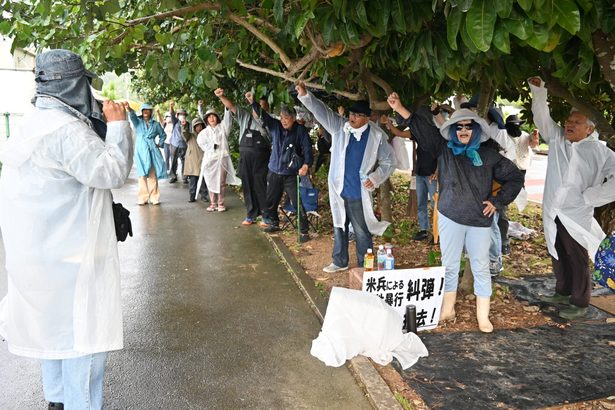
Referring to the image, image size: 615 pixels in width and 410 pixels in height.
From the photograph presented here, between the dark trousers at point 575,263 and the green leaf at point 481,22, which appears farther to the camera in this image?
the dark trousers at point 575,263

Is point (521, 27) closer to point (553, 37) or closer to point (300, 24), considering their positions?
point (553, 37)

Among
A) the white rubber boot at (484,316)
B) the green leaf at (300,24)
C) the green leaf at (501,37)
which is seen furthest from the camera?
the white rubber boot at (484,316)

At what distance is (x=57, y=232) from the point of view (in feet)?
8.25

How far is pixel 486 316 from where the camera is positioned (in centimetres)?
416

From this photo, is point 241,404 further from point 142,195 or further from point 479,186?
point 142,195

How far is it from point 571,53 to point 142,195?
8705mm

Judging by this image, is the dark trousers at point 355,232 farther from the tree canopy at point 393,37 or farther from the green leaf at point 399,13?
the green leaf at point 399,13

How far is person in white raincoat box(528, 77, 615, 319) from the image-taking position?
14.0 ft

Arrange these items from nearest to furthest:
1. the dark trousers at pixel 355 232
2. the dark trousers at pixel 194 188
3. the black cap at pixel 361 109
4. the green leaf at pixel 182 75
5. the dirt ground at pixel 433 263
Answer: the dirt ground at pixel 433 263 → the green leaf at pixel 182 75 → the black cap at pixel 361 109 → the dark trousers at pixel 355 232 → the dark trousers at pixel 194 188

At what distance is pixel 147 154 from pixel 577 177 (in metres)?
7.58

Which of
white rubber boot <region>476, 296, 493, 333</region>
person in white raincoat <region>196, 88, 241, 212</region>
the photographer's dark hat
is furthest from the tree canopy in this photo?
person in white raincoat <region>196, 88, 241, 212</region>

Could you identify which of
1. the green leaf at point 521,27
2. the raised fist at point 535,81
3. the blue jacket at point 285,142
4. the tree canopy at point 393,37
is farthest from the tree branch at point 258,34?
the green leaf at point 521,27

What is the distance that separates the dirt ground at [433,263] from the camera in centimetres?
351

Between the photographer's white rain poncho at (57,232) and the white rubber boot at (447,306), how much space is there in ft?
9.04
